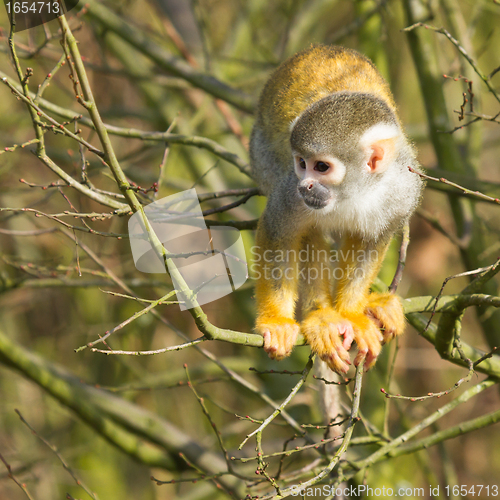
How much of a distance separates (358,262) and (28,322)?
585 centimetres

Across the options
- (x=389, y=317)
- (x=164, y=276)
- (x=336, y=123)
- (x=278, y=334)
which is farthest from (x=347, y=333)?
(x=164, y=276)

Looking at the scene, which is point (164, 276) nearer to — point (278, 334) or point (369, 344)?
point (278, 334)

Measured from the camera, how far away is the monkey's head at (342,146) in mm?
2734

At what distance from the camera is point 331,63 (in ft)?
11.3

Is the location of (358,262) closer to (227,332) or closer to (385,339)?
(385,339)

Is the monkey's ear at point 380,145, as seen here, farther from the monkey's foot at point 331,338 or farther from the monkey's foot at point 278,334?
the monkey's foot at point 278,334

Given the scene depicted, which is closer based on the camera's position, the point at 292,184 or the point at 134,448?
the point at 292,184

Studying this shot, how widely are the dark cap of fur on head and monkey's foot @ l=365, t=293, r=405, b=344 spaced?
886 millimetres

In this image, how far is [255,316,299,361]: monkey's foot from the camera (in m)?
2.65

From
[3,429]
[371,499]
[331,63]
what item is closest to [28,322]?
[3,429]

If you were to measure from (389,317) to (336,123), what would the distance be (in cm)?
110

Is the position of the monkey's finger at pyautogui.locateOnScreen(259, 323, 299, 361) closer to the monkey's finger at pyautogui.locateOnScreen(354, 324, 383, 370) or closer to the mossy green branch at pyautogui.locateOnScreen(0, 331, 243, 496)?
the monkey's finger at pyautogui.locateOnScreen(354, 324, 383, 370)

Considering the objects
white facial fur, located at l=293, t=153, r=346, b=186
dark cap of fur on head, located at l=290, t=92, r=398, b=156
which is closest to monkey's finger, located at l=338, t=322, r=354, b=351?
white facial fur, located at l=293, t=153, r=346, b=186

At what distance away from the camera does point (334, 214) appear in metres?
2.98
